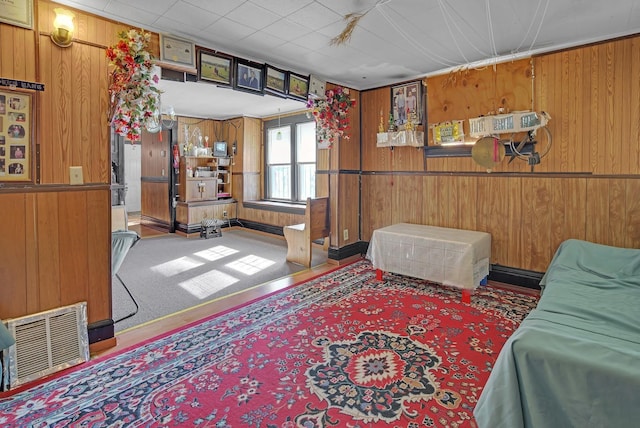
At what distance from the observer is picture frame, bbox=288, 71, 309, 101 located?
396 cm

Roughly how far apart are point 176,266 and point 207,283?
0.98 meters

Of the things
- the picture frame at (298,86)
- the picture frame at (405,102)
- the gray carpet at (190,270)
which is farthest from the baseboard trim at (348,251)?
the picture frame at (298,86)

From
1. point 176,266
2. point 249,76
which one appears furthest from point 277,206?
point 249,76

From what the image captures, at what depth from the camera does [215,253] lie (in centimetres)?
543

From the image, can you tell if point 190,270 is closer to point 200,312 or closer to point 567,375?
point 200,312

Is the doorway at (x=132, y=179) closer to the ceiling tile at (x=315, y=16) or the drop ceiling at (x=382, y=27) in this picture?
the drop ceiling at (x=382, y=27)

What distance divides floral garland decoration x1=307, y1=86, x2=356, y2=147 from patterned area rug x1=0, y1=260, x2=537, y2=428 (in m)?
2.33

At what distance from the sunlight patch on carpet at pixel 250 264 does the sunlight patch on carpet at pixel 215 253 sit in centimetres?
42

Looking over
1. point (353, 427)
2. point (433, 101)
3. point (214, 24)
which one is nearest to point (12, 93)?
point (214, 24)

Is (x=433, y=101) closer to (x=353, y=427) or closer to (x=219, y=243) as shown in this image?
(x=353, y=427)

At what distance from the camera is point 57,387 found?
209 cm

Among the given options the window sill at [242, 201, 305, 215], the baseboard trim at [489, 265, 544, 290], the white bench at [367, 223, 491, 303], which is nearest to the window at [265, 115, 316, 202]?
the window sill at [242, 201, 305, 215]

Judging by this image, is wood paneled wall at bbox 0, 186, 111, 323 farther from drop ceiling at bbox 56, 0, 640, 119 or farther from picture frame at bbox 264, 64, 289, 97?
picture frame at bbox 264, 64, 289, 97

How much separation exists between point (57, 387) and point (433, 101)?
14.8 feet
